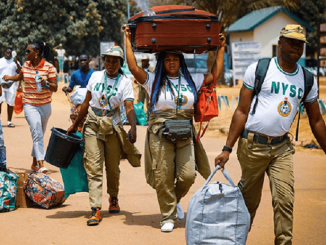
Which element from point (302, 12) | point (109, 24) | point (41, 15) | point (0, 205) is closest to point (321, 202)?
point (0, 205)

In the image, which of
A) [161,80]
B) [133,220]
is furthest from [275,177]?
[133,220]

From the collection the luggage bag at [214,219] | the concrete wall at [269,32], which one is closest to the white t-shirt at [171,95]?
the luggage bag at [214,219]

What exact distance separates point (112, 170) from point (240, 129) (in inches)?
91.4

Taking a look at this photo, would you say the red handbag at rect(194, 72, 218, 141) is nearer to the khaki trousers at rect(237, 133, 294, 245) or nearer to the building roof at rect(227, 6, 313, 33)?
the khaki trousers at rect(237, 133, 294, 245)

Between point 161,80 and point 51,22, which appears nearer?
point 161,80

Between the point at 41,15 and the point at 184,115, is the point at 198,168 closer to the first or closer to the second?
the point at 184,115

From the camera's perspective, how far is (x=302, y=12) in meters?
50.2

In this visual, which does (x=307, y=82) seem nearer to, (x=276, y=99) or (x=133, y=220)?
(x=276, y=99)

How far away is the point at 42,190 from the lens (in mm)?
7414

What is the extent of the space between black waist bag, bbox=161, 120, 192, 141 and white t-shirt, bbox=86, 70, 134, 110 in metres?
0.86

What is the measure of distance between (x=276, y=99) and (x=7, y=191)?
3.53 m

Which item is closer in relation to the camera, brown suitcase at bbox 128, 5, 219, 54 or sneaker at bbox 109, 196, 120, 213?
brown suitcase at bbox 128, 5, 219, 54

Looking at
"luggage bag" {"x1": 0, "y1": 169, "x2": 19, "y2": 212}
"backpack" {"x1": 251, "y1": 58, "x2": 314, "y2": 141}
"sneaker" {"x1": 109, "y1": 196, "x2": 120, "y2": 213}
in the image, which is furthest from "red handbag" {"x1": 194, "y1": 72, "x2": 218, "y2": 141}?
"luggage bag" {"x1": 0, "y1": 169, "x2": 19, "y2": 212}

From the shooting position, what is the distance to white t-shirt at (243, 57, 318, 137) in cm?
518
